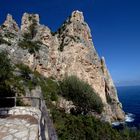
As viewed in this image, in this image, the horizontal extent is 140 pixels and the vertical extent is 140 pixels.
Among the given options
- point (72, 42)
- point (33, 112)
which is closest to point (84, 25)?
point (72, 42)

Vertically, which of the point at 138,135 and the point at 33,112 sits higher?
the point at 33,112

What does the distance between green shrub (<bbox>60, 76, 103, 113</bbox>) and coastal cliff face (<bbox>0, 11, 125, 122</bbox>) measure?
3971 millimetres

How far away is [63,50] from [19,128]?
54.8 m

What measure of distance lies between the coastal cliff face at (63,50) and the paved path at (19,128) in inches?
1500

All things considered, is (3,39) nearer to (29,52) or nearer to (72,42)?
(29,52)

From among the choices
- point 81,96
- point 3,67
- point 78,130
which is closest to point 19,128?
point 3,67

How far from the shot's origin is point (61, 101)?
45281mm

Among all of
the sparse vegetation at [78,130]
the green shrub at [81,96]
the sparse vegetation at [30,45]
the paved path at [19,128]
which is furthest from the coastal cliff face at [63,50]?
the paved path at [19,128]

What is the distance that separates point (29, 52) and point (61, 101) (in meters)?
13.3

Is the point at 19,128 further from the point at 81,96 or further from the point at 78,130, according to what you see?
the point at 81,96

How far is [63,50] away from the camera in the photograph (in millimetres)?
63562

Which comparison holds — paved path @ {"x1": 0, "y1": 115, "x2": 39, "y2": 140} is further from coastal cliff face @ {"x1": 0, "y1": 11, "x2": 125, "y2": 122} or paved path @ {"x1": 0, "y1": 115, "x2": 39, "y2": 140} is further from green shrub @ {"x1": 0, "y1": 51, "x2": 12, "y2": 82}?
coastal cliff face @ {"x1": 0, "y1": 11, "x2": 125, "y2": 122}

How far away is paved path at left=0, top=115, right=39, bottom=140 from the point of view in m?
8.20

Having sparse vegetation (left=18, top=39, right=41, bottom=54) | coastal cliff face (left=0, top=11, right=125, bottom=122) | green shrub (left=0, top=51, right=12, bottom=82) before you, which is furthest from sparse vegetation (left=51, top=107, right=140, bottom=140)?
sparse vegetation (left=18, top=39, right=41, bottom=54)
